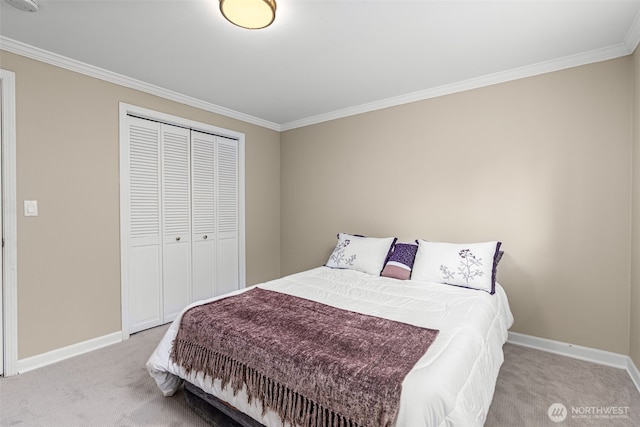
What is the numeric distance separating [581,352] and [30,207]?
14.7 feet

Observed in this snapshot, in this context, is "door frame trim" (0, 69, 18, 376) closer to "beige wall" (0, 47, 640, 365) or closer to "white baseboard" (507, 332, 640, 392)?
"beige wall" (0, 47, 640, 365)

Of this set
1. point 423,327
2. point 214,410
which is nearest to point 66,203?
point 214,410

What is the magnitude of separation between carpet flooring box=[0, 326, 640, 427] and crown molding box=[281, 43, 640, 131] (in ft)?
7.80

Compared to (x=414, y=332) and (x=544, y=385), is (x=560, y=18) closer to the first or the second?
(x=414, y=332)

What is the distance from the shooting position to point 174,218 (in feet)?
10.7

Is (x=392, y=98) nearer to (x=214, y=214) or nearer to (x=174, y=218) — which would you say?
(x=214, y=214)

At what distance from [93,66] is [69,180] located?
1.00 m

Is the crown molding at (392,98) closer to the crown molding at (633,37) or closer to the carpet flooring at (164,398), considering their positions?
the crown molding at (633,37)

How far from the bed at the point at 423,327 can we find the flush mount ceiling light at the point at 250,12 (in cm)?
179

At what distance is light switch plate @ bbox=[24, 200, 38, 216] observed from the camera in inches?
89.1

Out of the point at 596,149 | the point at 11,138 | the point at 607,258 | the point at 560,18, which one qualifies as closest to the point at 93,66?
the point at 11,138

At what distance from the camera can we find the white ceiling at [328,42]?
1824 millimetres

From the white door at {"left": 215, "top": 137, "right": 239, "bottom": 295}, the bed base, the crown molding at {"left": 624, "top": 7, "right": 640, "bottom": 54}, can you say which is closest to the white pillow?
the white door at {"left": 215, "top": 137, "right": 239, "bottom": 295}

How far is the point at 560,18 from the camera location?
75.3 inches
